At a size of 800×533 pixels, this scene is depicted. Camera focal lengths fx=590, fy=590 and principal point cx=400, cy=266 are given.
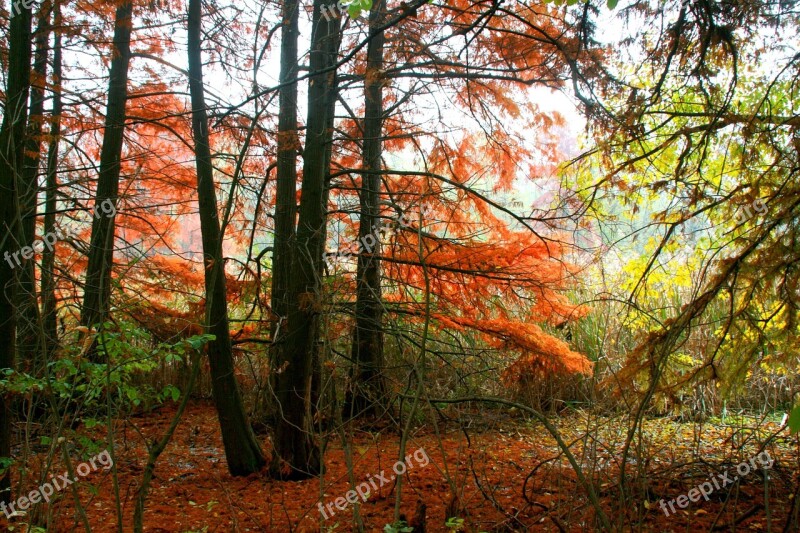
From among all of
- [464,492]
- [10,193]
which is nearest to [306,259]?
[10,193]

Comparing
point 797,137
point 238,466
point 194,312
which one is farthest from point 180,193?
point 797,137

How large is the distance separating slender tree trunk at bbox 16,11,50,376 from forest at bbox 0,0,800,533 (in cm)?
5

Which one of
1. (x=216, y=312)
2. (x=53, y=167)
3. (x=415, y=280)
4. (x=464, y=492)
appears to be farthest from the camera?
(x=415, y=280)

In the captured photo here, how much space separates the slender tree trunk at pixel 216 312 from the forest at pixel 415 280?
0.7 inches

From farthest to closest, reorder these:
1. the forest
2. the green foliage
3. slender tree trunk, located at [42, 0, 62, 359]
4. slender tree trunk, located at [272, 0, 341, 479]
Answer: slender tree trunk, located at [42, 0, 62, 359]
slender tree trunk, located at [272, 0, 341, 479]
the forest
the green foliage

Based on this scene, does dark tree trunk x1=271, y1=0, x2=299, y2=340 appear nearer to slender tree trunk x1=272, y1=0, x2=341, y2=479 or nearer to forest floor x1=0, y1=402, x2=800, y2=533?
slender tree trunk x1=272, y1=0, x2=341, y2=479

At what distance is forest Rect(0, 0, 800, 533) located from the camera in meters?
3.23

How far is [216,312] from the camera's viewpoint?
465 centimetres

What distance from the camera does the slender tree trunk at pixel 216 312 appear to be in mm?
4562

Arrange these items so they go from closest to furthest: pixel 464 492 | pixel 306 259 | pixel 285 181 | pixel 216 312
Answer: pixel 464 492
pixel 306 259
pixel 216 312
pixel 285 181

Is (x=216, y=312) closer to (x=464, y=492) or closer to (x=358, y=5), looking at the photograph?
(x=464, y=492)

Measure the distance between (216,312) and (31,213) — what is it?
1465 millimetres

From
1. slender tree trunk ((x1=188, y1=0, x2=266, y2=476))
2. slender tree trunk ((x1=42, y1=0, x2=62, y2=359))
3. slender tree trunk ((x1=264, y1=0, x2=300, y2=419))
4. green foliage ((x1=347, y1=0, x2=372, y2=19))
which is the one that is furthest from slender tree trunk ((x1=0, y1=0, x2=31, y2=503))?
green foliage ((x1=347, y1=0, x2=372, y2=19))

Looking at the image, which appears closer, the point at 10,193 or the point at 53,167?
the point at 10,193
